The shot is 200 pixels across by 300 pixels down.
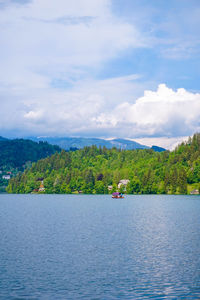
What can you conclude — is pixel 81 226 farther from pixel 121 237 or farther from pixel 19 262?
pixel 19 262

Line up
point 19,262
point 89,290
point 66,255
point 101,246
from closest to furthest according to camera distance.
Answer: point 89,290 → point 19,262 → point 66,255 → point 101,246

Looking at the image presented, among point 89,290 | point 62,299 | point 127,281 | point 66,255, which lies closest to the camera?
point 62,299

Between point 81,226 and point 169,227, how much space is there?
67.1 feet

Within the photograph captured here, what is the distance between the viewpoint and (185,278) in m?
42.3

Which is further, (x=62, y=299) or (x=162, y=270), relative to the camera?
(x=162, y=270)

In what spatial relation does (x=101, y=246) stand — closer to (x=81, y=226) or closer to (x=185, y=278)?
(x=185, y=278)

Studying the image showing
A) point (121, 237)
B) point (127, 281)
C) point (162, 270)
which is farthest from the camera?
point (121, 237)

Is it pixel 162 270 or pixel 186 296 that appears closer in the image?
pixel 186 296

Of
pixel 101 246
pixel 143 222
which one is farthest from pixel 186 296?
pixel 143 222

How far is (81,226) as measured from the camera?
290 feet

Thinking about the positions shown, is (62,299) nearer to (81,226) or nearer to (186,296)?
(186,296)

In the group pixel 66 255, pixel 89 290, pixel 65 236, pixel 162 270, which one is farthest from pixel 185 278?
pixel 65 236

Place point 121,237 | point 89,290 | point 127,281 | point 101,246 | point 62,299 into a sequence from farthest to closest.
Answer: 1. point 121,237
2. point 101,246
3. point 127,281
4. point 89,290
5. point 62,299

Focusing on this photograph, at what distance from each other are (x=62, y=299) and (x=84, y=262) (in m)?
15.5
